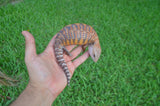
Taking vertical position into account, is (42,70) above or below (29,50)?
below

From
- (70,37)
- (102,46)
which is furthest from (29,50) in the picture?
(102,46)

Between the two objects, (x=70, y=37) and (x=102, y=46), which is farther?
(x=102, y=46)

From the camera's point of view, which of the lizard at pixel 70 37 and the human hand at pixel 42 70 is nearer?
the human hand at pixel 42 70

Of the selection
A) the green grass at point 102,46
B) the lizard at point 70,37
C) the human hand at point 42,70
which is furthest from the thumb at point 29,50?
the green grass at point 102,46

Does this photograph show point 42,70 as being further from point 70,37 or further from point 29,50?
point 70,37

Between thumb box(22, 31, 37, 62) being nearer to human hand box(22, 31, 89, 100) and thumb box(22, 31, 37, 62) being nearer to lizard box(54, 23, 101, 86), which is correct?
human hand box(22, 31, 89, 100)

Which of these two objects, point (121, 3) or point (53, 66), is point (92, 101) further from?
point (121, 3)

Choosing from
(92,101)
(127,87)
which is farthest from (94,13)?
(92,101)

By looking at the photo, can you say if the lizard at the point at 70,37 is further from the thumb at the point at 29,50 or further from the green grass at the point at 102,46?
the green grass at the point at 102,46
